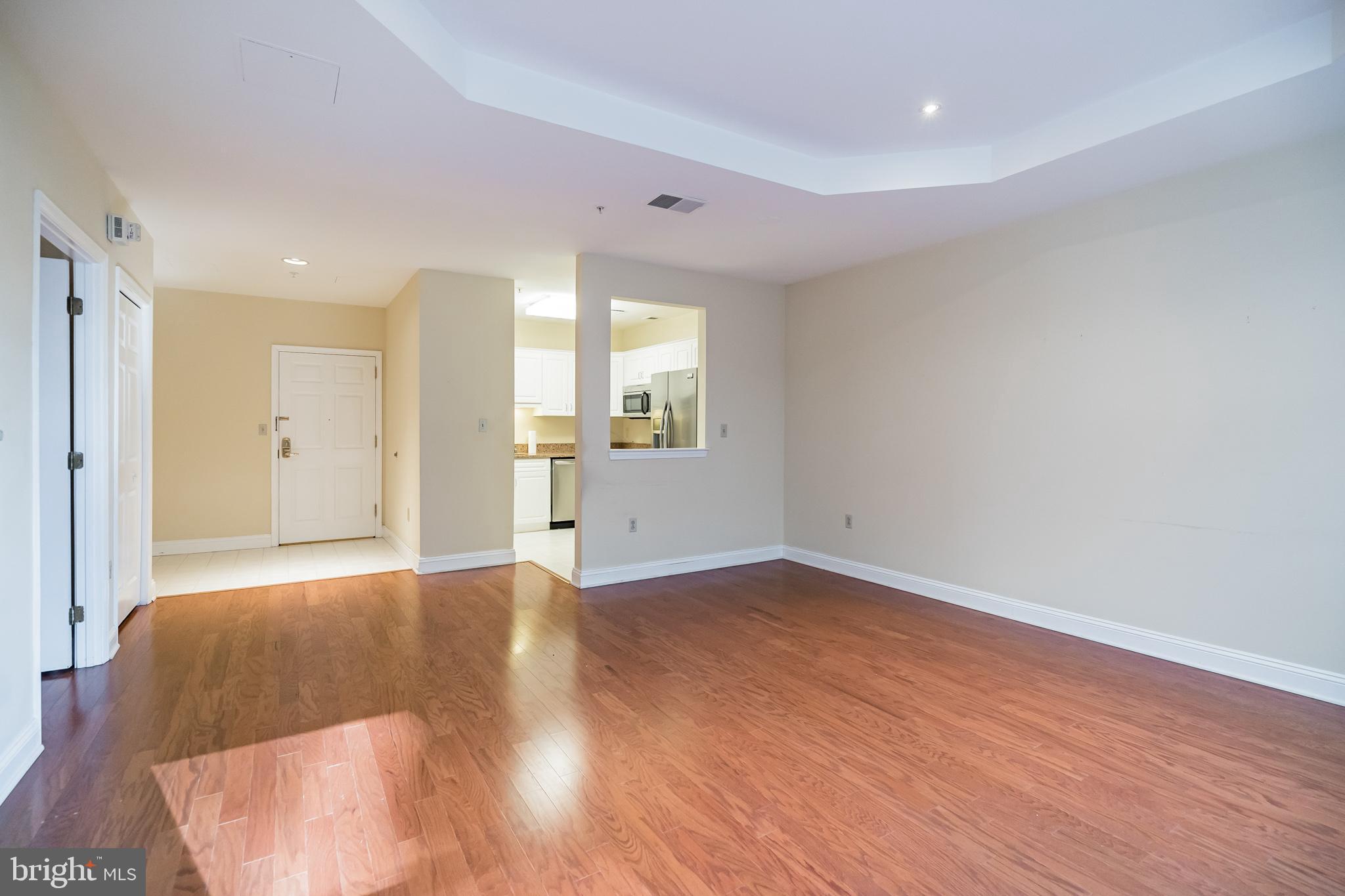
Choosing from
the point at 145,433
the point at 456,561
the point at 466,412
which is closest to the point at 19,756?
the point at 145,433

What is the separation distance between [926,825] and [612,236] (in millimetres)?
3768

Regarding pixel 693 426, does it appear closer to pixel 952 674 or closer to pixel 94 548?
pixel 952 674

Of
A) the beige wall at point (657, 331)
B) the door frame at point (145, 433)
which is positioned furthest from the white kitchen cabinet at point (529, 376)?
the door frame at point (145, 433)

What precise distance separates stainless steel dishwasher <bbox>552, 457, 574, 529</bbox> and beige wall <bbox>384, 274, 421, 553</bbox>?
6.05 feet

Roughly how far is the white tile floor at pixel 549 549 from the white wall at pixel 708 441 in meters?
0.71

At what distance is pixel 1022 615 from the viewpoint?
4.00 meters

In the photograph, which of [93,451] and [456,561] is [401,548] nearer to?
[456,561]

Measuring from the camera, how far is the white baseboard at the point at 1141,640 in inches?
113

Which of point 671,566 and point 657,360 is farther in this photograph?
point 657,360

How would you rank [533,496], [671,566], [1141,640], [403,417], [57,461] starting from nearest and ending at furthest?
[57,461], [1141,640], [671,566], [403,417], [533,496]

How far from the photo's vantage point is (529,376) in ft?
24.8

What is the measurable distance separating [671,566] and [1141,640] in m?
3.20

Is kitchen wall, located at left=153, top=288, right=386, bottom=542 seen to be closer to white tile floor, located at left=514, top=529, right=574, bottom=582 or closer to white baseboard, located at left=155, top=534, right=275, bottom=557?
white baseboard, located at left=155, top=534, right=275, bottom=557

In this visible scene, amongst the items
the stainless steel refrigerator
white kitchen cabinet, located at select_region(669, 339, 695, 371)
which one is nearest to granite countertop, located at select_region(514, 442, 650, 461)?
the stainless steel refrigerator
